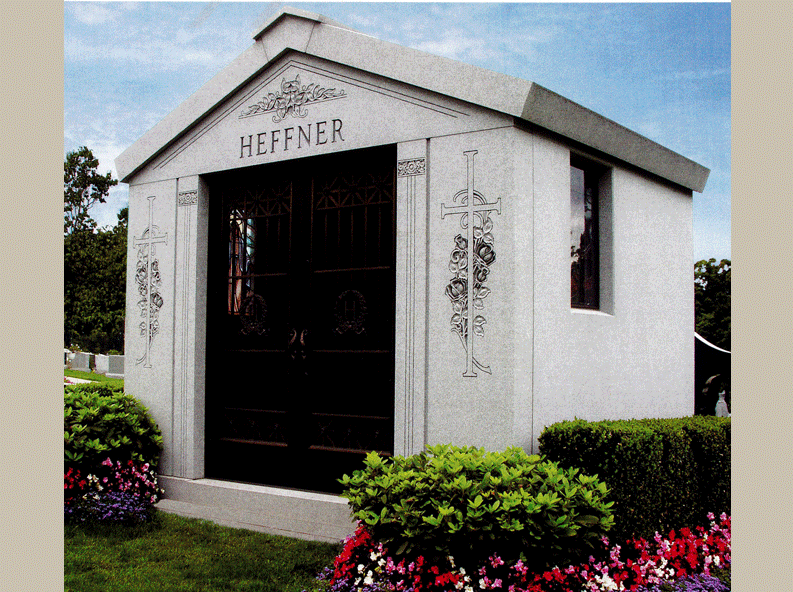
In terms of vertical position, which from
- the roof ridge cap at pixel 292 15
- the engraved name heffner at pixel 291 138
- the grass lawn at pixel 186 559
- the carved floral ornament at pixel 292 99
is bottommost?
the grass lawn at pixel 186 559

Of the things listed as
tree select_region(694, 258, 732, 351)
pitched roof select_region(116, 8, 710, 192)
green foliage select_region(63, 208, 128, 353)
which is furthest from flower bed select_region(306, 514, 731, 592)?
green foliage select_region(63, 208, 128, 353)

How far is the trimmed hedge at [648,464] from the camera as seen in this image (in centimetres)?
535

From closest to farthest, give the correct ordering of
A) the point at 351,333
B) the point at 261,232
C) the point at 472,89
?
1. the point at 472,89
2. the point at 351,333
3. the point at 261,232

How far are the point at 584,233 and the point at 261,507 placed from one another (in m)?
4.17

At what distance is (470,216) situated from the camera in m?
5.97

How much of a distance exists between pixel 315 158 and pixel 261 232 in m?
1.07

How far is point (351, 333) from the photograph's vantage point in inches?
266

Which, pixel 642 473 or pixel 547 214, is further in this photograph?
pixel 547 214

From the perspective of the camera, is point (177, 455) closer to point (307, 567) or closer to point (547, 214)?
point (307, 567)

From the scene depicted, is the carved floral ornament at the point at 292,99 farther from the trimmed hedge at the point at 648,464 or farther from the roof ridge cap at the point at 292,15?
the trimmed hedge at the point at 648,464

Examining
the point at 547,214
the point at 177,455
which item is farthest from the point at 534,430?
the point at 177,455

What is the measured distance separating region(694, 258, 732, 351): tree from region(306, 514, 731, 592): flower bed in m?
15.0

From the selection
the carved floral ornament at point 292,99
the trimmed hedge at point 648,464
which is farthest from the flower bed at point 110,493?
the trimmed hedge at point 648,464

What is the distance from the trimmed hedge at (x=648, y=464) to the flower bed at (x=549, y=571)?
184mm
